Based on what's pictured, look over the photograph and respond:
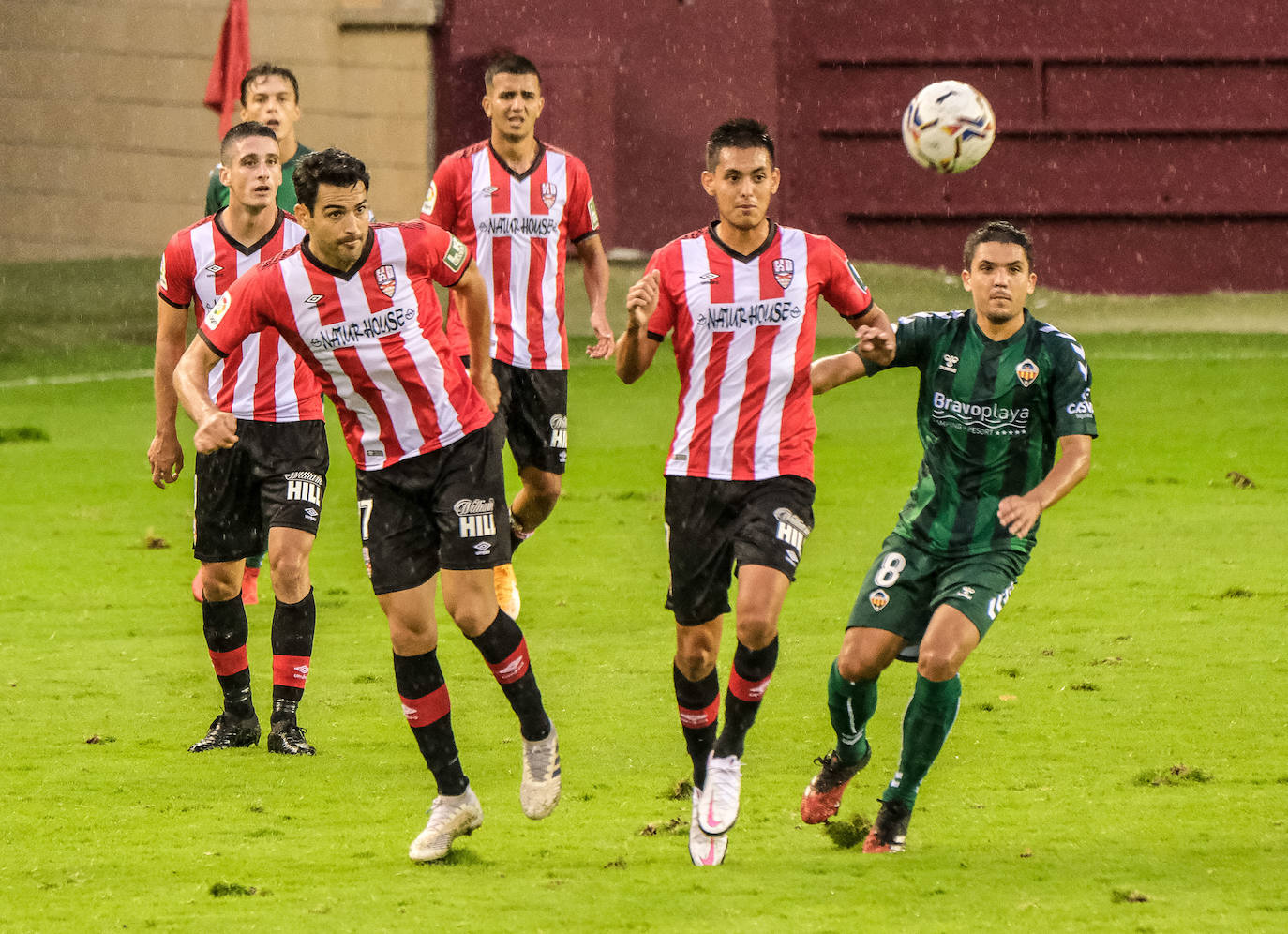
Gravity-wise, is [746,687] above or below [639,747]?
above

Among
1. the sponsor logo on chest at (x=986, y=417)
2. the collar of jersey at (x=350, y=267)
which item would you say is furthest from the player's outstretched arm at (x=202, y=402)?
the sponsor logo on chest at (x=986, y=417)

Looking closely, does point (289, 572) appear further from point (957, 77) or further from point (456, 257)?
point (957, 77)

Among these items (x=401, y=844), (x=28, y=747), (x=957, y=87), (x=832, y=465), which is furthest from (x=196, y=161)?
(x=401, y=844)

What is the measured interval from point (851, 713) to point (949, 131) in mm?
4183

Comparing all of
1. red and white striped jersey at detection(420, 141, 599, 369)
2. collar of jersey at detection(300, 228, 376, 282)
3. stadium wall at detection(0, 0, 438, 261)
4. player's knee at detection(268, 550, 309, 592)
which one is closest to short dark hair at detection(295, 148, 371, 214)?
collar of jersey at detection(300, 228, 376, 282)

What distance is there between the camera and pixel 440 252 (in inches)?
227

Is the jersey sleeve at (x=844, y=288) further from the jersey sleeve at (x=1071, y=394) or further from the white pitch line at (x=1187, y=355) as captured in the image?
the white pitch line at (x=1187, y=355)

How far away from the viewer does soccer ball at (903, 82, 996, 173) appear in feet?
29.1

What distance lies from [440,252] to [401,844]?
1881 mm

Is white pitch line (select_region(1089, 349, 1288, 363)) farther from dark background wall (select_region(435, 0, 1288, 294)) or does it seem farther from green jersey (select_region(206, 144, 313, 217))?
green jersey (select_region(206, 144, 313, 217))

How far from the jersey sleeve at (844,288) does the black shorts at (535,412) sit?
2916 mm

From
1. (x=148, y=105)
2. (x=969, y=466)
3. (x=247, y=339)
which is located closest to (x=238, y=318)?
(x=247, y=339)

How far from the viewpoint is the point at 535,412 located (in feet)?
28.6

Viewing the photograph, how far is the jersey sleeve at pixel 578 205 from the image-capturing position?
8664 millimetres
